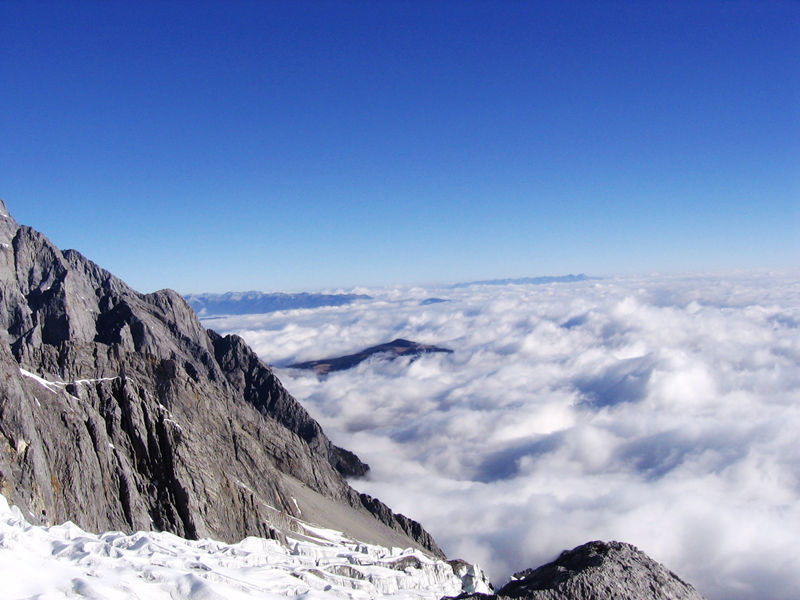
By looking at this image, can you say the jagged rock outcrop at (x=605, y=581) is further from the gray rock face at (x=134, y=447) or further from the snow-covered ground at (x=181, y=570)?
the gray rock face at (x=134, y=447)

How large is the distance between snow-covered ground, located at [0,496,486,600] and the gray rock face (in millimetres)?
12148

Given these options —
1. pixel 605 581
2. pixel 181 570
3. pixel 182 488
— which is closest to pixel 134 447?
pixel 182 488

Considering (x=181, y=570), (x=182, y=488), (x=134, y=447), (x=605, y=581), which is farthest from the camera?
(x=134, y=447)

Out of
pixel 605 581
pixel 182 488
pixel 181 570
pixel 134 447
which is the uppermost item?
pixel 605 581

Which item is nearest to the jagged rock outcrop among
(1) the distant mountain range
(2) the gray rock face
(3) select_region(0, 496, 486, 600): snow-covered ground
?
(1) the distant mountain range

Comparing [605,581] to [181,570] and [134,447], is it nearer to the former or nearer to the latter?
[181,570]

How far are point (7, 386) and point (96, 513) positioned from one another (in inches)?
877

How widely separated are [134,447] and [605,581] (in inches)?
3385

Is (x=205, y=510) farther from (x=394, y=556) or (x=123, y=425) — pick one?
(x=394, y=556)

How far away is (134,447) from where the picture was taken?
92938mm

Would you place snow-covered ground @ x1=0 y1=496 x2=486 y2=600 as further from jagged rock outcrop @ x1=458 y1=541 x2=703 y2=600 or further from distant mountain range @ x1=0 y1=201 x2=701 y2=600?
jagged rock outcrop @ x1=458 y1=541 x2=703 y2=600

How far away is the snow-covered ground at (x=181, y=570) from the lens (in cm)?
3934

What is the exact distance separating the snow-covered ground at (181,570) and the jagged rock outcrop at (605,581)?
2210 cm

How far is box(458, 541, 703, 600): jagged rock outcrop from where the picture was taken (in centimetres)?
3322
